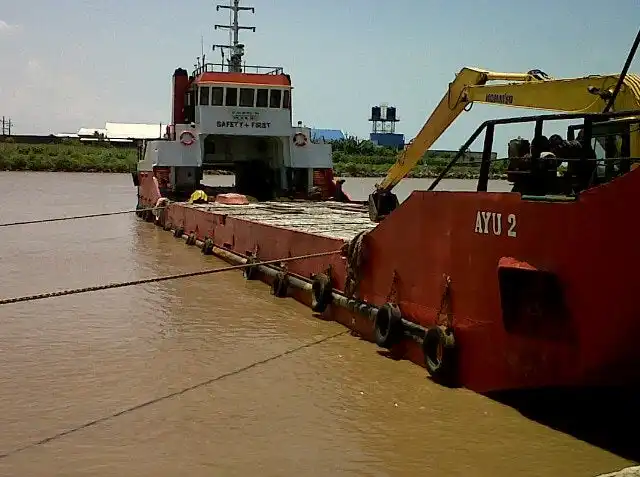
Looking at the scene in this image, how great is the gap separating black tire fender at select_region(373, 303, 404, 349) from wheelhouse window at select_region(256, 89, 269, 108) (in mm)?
13106

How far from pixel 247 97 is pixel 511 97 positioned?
42.1ft

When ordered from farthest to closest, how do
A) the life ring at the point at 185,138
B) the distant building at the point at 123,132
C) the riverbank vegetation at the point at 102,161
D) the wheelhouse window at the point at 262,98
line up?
the distant building at the point at 123,132 < the riverbank vegetation at the point at 102,161 < the wheelhouse window at the point at 262,98 < the life ring at the point at 185,138

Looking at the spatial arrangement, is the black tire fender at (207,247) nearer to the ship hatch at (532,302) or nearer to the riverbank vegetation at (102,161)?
the ship hatch at (532,302)

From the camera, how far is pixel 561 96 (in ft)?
24.1

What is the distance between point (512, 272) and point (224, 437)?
238 centimetres

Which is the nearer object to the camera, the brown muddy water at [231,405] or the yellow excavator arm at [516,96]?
the brown muddy water at [231,405]

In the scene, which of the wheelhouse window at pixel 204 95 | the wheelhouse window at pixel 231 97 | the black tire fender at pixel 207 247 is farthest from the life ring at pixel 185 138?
the black tire fender at pixel 207 247

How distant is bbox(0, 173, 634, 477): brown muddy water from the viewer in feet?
17.5

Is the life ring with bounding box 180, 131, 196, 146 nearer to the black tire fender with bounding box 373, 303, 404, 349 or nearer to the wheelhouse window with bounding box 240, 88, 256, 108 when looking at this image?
the wheelhouse window with bounding box 240, 88, 256, 108

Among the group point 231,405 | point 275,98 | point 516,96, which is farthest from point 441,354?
point 275,98

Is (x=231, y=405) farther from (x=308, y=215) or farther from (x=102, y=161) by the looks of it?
(x=102, y=161)

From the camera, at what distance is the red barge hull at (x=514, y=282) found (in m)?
5.08

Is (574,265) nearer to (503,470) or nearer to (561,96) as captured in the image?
(503,470)

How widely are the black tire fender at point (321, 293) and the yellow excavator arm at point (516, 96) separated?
5.96 ft
